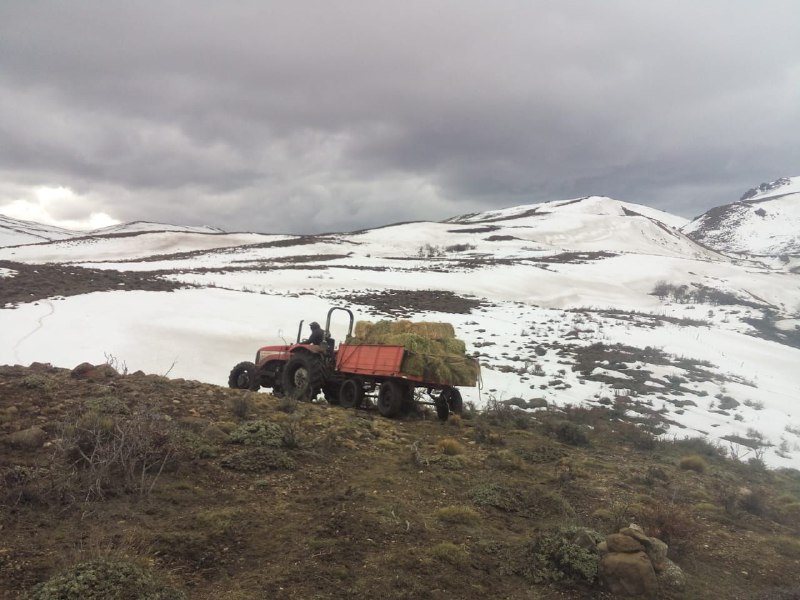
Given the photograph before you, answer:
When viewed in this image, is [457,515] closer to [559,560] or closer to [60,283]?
[559,560]

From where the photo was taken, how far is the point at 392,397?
34.0 ft

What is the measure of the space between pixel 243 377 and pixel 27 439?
22.4 ft

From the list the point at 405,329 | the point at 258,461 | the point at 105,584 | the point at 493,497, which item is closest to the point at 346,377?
the point at 405,329

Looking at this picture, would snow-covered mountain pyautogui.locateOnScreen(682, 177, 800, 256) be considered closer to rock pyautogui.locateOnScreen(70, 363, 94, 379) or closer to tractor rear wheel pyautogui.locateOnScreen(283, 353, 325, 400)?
tractor rear wheel pyautogui.locateOnScreen(283, 353, 325, 400)

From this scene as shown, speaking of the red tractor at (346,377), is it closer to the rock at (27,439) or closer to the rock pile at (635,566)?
the rock at (27,439)

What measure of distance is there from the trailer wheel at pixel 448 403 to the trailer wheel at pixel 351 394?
165 centimetres

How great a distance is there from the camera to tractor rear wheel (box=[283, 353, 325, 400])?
11.0 meters

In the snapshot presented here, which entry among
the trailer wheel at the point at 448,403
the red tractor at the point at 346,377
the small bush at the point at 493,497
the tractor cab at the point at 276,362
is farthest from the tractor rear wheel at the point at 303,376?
the small bush at the point at 493,497

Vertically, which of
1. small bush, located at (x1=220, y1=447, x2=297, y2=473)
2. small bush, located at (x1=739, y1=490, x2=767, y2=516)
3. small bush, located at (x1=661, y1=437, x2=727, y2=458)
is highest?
small bush, located at (x1=220, y1=447, x2=297, y2=473)

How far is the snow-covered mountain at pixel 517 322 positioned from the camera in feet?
47.2

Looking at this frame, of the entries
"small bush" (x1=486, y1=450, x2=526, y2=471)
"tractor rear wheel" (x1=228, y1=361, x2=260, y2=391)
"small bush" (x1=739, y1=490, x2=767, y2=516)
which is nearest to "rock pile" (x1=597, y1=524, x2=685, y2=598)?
"small bush" (x1=486, y1=450, x2=526, y2=471)

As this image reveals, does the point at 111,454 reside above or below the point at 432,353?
below

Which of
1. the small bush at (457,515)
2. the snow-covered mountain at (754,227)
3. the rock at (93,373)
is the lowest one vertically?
the small bush at (457,515)

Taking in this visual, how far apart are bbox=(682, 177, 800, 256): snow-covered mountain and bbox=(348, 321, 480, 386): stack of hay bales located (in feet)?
353
